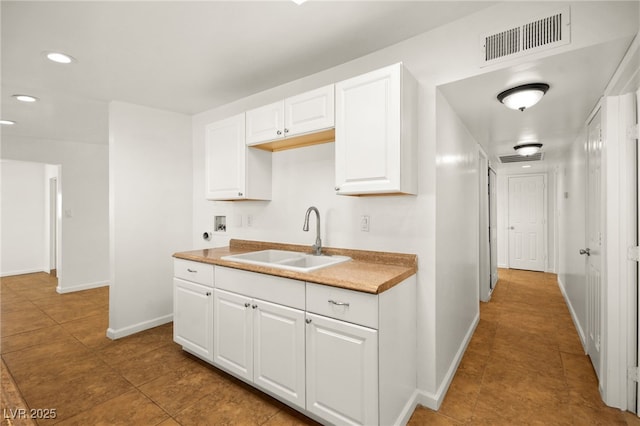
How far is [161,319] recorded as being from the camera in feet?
11.2

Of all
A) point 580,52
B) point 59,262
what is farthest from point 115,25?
point 59,262

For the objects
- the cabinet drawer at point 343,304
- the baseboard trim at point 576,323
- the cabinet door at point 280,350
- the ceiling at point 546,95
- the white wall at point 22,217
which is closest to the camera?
the cabinet drawer at point 343,304

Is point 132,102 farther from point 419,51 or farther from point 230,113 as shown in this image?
point 419,51

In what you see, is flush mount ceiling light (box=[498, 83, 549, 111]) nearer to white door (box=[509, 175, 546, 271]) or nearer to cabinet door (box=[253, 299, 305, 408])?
cabinet door (box=[253, 299, 305, 408])

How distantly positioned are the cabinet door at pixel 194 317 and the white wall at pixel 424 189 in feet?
2.58

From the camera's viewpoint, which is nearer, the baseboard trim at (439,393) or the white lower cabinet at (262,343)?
the white lower cabinet at (262,343)

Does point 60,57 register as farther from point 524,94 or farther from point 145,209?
point 524,94

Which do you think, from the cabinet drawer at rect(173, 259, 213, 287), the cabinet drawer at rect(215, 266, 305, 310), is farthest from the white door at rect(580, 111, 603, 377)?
the cabinet drawer at rect(173, 259, 213, 287)

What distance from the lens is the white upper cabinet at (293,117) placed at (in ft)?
6.76

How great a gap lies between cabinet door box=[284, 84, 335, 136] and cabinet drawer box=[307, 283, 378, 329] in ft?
3.57

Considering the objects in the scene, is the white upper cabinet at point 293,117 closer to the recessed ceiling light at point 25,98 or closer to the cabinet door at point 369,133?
the cabinet door at point 369,133

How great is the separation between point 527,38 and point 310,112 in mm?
1318

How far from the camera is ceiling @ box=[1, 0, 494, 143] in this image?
1.74m

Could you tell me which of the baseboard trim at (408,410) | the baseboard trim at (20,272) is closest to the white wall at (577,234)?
the baseboard trim at (408,410)
